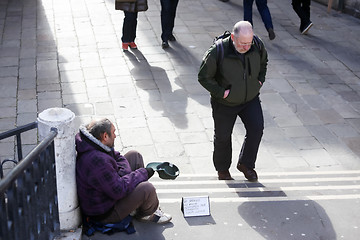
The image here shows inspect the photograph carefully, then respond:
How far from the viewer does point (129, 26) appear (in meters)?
9.40

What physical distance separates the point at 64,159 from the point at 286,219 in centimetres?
194

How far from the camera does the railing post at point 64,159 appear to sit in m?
4.17

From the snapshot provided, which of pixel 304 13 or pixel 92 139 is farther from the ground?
pixel 92 139

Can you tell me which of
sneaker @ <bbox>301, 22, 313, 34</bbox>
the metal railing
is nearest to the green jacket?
the metal railing

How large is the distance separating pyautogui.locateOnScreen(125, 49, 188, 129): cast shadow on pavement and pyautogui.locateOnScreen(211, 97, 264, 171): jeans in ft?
5.38

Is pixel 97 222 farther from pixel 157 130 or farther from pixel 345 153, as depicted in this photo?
pixel 345 153

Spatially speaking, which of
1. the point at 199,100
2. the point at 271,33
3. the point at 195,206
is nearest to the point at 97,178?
the point at 195,206

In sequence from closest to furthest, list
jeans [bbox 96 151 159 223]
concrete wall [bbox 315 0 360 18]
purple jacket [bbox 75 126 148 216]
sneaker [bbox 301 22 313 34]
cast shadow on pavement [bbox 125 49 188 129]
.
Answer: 1. purple jacket [bbox 75 126 148 216]
2. jeans [bbox 96 151 159 223]
3. cast shadow on pavement [bbox 125 49 188 129]
4. sneaker [bbox 301 22 313 34]
5. concrete wall [bbox 315 0 360 18]

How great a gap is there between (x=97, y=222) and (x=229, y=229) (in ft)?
3.48

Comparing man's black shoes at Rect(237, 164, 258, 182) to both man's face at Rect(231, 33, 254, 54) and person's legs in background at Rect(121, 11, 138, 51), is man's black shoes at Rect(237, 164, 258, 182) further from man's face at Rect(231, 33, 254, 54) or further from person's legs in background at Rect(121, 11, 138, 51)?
person's legs in background at Rect(121, 11, 138, 51)

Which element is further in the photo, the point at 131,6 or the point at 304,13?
the point at 304,13

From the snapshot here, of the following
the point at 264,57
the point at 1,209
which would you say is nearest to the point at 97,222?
the point at 1,209

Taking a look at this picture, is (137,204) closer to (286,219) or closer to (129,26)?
(286,219)

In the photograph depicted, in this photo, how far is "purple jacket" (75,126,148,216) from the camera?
447 cm
